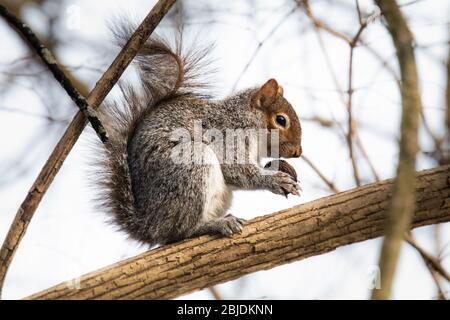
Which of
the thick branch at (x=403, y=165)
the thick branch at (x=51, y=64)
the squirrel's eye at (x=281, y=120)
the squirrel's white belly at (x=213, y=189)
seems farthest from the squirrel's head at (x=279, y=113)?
the thick branch at (x=403, y=165)

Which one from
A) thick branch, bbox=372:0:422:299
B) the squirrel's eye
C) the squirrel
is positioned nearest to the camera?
thick branch, bbox=372:0:422:299

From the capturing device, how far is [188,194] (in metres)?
2.65

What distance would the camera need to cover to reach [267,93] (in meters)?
3.21

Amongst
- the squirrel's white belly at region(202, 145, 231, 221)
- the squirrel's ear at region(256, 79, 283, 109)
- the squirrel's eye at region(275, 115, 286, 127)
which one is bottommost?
the squirrel's white belly at region(202, 145, 231, 221)

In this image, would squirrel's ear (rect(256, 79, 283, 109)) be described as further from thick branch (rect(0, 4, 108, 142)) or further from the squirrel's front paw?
thick branch (rect(0, 4, 108, 142))

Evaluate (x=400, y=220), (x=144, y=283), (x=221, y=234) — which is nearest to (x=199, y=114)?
(x=221, y=234)

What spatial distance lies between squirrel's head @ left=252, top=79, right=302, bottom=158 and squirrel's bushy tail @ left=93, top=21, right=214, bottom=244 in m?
0.31

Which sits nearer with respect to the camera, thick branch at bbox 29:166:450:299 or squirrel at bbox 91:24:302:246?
thick branch at bbox 29:166:450:299

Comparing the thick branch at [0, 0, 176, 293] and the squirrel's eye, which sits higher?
the squirrel's eye

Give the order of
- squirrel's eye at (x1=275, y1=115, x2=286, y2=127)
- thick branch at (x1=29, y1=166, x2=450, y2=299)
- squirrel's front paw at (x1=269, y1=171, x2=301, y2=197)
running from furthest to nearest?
1. squirrel's eye at (x1=275, y1=115, x2=286, y2=127)
2. squirrel's front paw at (x1=269, y1=171, x2=301, y2=197)
3. thick branch at (x1=29, y1=166, x2=450, y2=299)

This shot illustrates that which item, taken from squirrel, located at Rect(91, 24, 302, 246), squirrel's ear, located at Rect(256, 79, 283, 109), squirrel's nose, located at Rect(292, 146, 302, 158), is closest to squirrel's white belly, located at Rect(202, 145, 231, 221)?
squirrel, located at Rect(91, 24, 302, 246)

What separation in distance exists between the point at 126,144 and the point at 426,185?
127 cm

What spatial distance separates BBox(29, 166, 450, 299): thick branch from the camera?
7.61 ft

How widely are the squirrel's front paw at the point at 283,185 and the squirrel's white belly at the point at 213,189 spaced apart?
0.70ft
